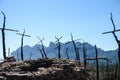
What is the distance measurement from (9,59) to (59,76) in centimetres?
929

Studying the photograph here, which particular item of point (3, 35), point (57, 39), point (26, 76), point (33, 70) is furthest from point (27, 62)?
point (57, 39)

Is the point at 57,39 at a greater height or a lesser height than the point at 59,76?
greater

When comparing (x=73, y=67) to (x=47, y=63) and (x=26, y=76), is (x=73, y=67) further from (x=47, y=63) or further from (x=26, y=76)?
(x=26, y=76)

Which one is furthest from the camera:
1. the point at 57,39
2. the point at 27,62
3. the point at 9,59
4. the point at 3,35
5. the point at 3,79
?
the point at 57,39

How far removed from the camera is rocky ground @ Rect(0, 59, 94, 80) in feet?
99.4

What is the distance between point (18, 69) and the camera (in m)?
31.9

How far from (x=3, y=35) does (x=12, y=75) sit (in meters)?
15.5

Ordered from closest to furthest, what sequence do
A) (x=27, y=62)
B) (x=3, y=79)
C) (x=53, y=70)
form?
(x=3, y=79)
(x=53, y=70)
(x=27, y=62)

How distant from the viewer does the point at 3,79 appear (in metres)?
29.3

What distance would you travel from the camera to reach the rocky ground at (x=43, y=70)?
3030 centimetres

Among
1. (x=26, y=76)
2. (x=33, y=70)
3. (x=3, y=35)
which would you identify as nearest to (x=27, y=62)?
(x=33, y=70)

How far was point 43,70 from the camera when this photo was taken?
1244 inches

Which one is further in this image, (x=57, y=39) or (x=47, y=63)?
(x=57, y=39)

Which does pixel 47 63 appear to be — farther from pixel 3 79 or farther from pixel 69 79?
pixel 3 79
